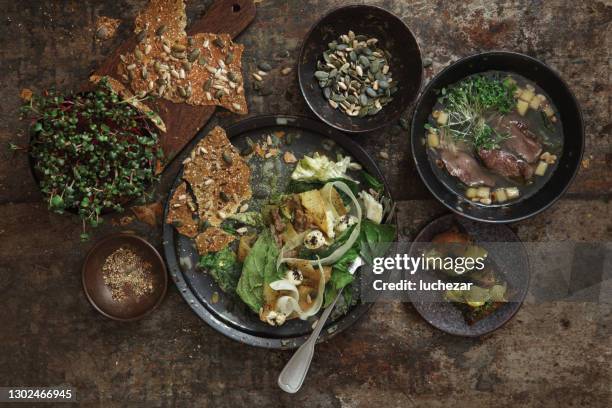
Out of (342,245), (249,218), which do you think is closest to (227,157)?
(249,218)

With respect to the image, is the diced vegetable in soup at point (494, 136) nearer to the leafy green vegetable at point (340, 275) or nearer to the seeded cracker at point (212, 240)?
the leafy green vegetable at point (340, 275)

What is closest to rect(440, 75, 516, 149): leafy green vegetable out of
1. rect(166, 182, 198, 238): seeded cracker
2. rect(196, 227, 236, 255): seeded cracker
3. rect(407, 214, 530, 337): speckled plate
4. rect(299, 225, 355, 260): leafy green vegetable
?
rect(407, 214, 530, 337): speckled plate

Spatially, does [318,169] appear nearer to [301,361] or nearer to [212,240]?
[212,240]

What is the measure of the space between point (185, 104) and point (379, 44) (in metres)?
1.10

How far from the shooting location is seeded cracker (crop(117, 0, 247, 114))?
305 centimetres

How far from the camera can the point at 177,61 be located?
10.1ft

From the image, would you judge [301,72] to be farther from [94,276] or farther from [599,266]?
[599,266]

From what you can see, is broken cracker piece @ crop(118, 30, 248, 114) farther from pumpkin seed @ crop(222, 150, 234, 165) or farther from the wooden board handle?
pumpkin seed @ crop(222, 150, 234, 165)

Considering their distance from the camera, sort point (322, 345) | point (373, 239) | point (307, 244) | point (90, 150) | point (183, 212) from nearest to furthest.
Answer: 1. point (90, 150)
2. point (307, 244)
3. point (373, 239)
4. point (183, 212)
5. point (322, 345)

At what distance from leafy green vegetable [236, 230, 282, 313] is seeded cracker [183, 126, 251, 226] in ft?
0.88

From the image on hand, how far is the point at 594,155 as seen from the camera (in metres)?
3.15

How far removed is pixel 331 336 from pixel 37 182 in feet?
5.72

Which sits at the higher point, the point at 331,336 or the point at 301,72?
the point at 301,72

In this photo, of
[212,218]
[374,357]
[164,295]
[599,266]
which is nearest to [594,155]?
[599,266]
